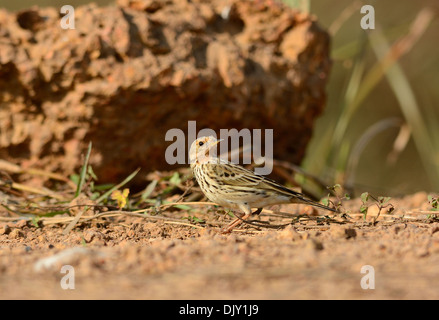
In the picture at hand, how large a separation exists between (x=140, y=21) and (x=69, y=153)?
4.08 ft

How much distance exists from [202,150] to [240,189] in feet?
1.53

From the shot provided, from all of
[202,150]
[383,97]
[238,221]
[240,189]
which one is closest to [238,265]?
[238,221]

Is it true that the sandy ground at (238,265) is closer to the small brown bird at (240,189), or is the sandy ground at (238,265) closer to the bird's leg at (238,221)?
the bird's leg at (238,221)

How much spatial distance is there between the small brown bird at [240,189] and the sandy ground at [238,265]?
355mm

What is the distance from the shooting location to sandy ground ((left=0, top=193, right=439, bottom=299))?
229 centimetres

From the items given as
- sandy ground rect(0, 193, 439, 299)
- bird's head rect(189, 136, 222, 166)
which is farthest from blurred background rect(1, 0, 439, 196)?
sandy ground rect(0, 193, 439, 299)

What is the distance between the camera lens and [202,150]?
4.23 metres

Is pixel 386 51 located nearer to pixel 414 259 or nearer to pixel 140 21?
pixel 140 21

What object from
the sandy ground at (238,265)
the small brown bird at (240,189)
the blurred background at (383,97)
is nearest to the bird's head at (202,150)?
the small brown bird at (240,189)

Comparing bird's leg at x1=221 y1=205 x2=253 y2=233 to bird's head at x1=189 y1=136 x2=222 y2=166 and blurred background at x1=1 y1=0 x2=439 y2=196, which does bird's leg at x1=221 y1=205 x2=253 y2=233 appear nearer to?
bird's head at x1=189 y1=136 x2=222 y2=166

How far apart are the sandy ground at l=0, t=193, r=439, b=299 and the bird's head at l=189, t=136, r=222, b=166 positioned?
2.49 feet

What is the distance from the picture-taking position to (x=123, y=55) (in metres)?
4.81

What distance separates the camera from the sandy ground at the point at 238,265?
229cm

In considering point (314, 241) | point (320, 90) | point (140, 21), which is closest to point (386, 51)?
point (320, 90)
